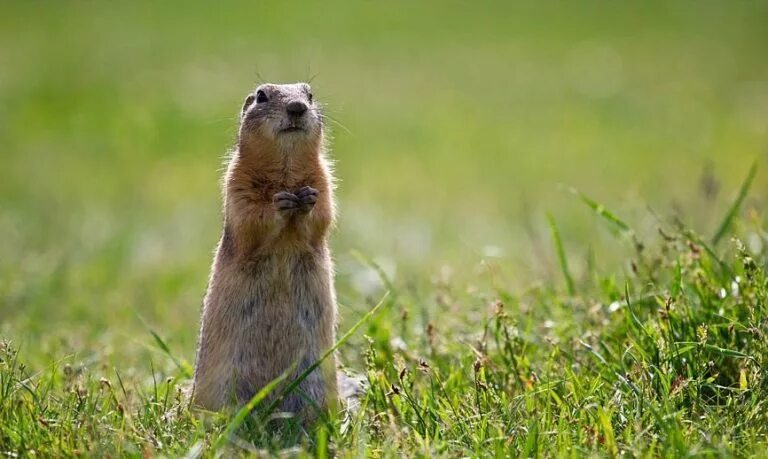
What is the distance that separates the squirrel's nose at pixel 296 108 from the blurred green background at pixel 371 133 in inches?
36.6

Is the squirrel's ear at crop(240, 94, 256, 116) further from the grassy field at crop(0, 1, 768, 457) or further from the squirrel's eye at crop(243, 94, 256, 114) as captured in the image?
the grassy field at crop(0, 1, 768, 457)

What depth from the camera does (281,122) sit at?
190 inches

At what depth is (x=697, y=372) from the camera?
14.5 ft

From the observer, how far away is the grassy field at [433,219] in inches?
166

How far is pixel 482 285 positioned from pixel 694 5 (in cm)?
1695

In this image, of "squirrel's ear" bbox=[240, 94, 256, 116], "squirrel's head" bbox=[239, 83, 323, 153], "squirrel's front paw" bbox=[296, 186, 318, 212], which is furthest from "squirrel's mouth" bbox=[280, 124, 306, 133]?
"squirrel's ear" bbox=[240, 94, 256, 116]

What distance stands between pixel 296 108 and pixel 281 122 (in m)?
0.09

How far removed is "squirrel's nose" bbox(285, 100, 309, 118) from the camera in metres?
4.82

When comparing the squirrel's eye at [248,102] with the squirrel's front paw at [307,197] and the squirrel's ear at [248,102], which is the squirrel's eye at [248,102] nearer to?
the squirrel's ear at [248,102]

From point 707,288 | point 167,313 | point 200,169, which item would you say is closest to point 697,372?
point 707,288

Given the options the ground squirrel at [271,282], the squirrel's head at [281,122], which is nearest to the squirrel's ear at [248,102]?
the squirrel's head at [281,122]

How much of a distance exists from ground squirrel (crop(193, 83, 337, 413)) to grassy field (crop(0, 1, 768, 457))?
23 centimetres

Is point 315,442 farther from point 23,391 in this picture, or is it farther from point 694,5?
point 694,5

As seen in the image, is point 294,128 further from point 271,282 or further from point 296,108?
point 271,282
